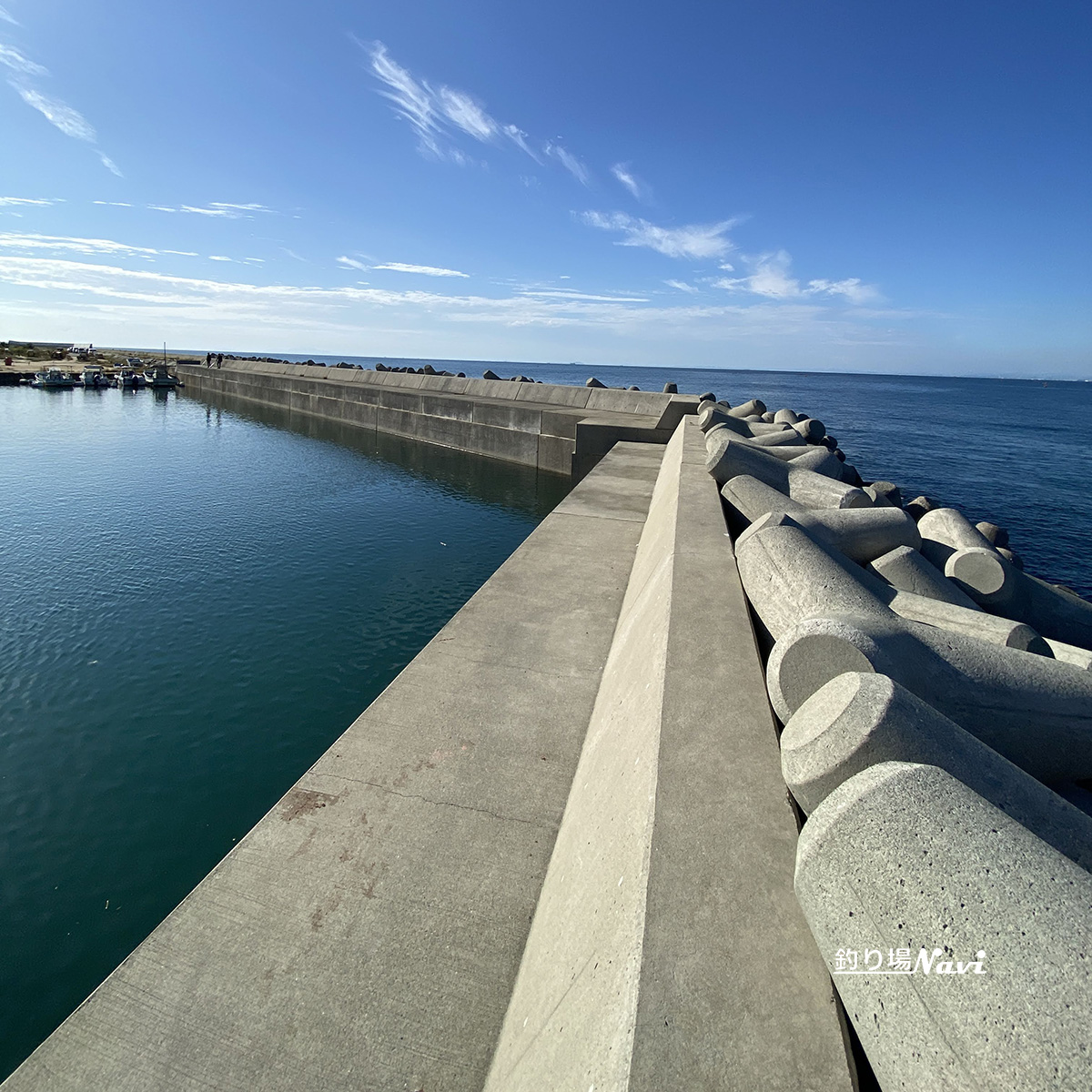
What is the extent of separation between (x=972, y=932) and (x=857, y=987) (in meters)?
0.29

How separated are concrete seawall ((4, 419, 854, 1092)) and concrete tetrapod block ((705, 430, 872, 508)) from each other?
338 cm

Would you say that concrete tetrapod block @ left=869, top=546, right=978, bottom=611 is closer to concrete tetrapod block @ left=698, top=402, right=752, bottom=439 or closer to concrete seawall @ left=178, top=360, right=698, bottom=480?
concrete tetrapod block @ left=698, top=402, right=752, bottom=439

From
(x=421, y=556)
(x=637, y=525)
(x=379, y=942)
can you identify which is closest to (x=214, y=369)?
→ (x=421, y=556)

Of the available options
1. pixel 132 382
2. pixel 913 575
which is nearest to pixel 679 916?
pixel 913 575

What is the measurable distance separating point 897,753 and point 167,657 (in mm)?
7562

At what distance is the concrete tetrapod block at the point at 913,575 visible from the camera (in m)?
5.30

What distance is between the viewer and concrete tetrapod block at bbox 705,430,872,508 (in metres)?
6.99

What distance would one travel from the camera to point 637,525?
345 inches

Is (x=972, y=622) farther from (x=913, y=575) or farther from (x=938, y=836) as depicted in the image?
(x=938, y=836)

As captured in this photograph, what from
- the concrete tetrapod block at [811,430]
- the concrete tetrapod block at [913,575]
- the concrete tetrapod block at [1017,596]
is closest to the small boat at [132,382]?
the concrete tetrapod block at [811,430]

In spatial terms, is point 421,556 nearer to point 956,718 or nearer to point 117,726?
point 117,726

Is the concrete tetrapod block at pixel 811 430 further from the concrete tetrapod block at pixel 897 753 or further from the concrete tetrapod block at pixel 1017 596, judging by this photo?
the concrete tetrapod block at pixel 897 753

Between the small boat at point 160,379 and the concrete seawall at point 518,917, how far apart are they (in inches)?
2049

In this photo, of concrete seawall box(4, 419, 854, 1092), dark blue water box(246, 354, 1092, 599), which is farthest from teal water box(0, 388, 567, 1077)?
dark blue water box(246, 354, 1092, 599)
